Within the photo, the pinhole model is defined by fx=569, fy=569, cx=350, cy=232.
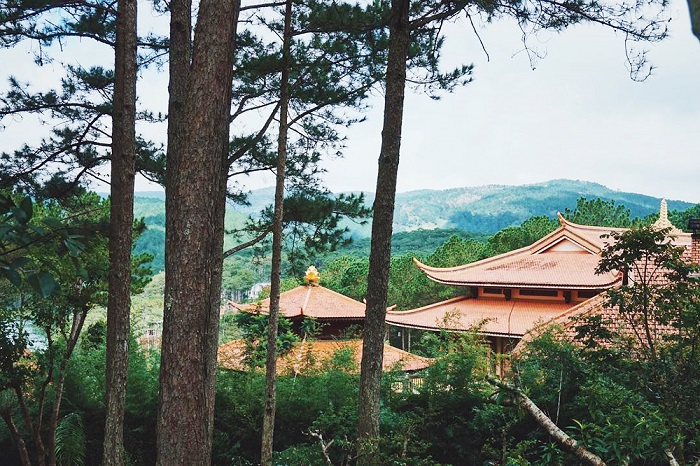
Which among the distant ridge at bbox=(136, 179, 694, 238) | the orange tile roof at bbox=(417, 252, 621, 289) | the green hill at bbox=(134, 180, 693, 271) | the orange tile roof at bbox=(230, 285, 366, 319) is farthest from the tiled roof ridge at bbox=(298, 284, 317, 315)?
the distant ridge at bbox=(136, 179, 694, 238)

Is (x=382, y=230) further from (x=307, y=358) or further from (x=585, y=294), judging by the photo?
(x=585, y=294)

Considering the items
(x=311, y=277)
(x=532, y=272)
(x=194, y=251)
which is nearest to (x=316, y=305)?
(x=311, y=277)

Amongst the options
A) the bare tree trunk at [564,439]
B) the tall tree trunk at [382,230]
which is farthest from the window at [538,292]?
the bare tree trunk at [564,439]

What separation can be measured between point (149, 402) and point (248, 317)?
3.39 meters

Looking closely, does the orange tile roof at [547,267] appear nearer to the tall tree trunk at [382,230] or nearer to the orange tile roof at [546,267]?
the orange tile roof at [546,267]

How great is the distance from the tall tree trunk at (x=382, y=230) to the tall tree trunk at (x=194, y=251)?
1.42 metres

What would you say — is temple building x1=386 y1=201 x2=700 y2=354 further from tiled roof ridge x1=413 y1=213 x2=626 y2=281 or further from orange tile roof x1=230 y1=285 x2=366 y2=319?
orange tile roof x1=230 y1=285 x2=366 y2=319

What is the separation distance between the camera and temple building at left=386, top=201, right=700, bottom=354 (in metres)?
11.6

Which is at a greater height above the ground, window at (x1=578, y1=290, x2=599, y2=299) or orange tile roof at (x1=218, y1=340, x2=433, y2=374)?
window at (x1=578, y1=290, x2=599, y2=299)

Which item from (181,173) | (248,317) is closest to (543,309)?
(248,317)

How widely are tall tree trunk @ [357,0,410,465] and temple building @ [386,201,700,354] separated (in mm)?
7526

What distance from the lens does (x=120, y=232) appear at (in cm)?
454

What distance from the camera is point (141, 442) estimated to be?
279 inches

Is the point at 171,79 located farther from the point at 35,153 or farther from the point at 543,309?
the point at 543,309
